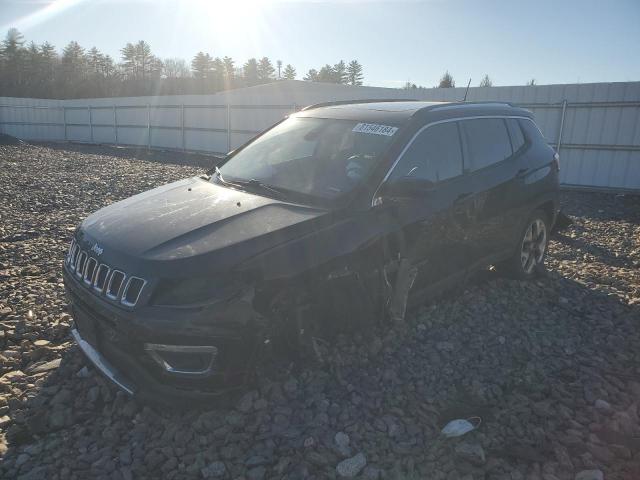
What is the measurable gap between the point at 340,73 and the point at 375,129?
234ft

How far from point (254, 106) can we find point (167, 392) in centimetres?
1705

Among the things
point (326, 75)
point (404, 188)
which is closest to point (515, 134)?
point (404, 188)

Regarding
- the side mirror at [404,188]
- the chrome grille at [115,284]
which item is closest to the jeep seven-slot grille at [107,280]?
the chrome grille at [115,284]

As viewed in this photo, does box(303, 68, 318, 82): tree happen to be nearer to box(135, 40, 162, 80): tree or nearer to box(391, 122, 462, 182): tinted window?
box(135, 40, 162, 80): tree

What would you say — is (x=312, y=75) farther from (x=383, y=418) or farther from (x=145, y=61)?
(x=383, y=418)

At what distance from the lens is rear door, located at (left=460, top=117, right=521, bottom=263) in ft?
13.8

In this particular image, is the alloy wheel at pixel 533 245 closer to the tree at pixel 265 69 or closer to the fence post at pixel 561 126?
the fence post at pixel 561 126

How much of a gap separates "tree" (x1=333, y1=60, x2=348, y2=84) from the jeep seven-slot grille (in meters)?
70.0

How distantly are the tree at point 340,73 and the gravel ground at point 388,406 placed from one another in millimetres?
69079

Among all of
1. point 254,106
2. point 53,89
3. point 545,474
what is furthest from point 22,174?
point 53,89

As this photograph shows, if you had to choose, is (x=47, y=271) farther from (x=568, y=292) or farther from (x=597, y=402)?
(x=568, y=292)

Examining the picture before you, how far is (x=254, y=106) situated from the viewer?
18.5 metres

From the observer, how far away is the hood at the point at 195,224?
273cm

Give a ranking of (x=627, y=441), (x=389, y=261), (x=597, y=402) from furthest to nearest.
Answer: (x=389, y=261), (x=597, y=402), (x=627, y=441)
